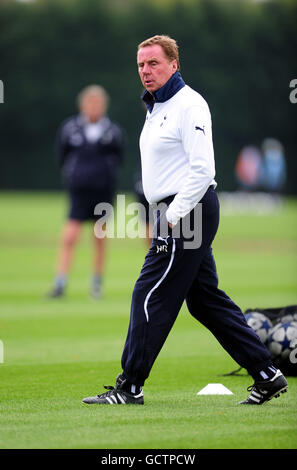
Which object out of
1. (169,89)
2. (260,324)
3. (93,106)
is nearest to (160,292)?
(169,89)

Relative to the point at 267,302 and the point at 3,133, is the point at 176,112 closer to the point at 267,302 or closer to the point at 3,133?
the point at 267,302

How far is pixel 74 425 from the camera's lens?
18.8ft

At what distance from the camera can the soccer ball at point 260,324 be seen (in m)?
7.87

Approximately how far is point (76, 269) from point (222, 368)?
9.36 metres

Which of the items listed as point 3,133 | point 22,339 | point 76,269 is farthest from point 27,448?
point 3,133

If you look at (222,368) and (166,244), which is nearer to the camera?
(166,244)

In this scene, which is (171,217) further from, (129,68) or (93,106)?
(129,68)

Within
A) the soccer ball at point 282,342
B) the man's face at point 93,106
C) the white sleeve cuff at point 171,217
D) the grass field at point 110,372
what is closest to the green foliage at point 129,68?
the grass field at point 110,372

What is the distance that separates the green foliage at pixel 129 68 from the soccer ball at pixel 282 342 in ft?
136

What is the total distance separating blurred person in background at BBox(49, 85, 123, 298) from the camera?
44.2 ft

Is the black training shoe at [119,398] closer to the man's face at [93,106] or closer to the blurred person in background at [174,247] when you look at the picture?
the blurred person in background at [174,247]

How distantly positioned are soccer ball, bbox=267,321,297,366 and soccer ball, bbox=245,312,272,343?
9 cm

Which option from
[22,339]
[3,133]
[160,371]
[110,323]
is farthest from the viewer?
[3,133]

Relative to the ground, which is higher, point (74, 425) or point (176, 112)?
point (176, 112)
